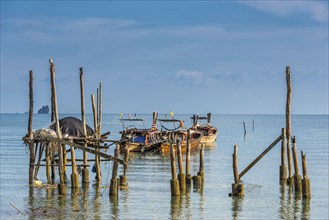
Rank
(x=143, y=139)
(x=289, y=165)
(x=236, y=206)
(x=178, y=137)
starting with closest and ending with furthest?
(x=236, y=206), (x=289, y=165), (x=178, y=137), (x=143, y=139)

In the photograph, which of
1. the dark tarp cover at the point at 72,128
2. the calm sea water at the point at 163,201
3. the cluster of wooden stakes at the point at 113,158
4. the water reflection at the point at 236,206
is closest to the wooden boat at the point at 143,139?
the calm sea water at the point at 163,201

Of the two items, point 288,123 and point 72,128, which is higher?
point 288,123

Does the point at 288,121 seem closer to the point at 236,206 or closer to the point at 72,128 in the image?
the point at 236,206

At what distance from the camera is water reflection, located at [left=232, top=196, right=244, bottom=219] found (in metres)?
27.9

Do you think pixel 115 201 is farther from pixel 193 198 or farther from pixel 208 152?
pixel 208 152

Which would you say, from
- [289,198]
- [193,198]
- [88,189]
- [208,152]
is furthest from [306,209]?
[208,152]

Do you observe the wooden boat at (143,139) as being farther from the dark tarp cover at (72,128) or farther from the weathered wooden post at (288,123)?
the weathered wooden post at (288,123)

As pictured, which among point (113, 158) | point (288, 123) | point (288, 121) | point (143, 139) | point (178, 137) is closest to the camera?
point (113, 158)

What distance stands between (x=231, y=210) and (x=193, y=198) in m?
2.78

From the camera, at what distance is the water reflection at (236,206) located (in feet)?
91.5

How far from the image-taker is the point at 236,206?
29.7 meters

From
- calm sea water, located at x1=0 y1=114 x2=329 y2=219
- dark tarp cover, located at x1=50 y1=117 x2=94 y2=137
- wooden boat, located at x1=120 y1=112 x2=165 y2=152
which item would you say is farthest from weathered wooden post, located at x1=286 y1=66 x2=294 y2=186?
wooden boat, located at x1=120 y1=112 x2=165 y2=152

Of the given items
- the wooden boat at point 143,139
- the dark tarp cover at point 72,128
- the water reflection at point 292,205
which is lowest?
the water reflection at point 292,205

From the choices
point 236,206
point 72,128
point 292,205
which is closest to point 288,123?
point 292,205
